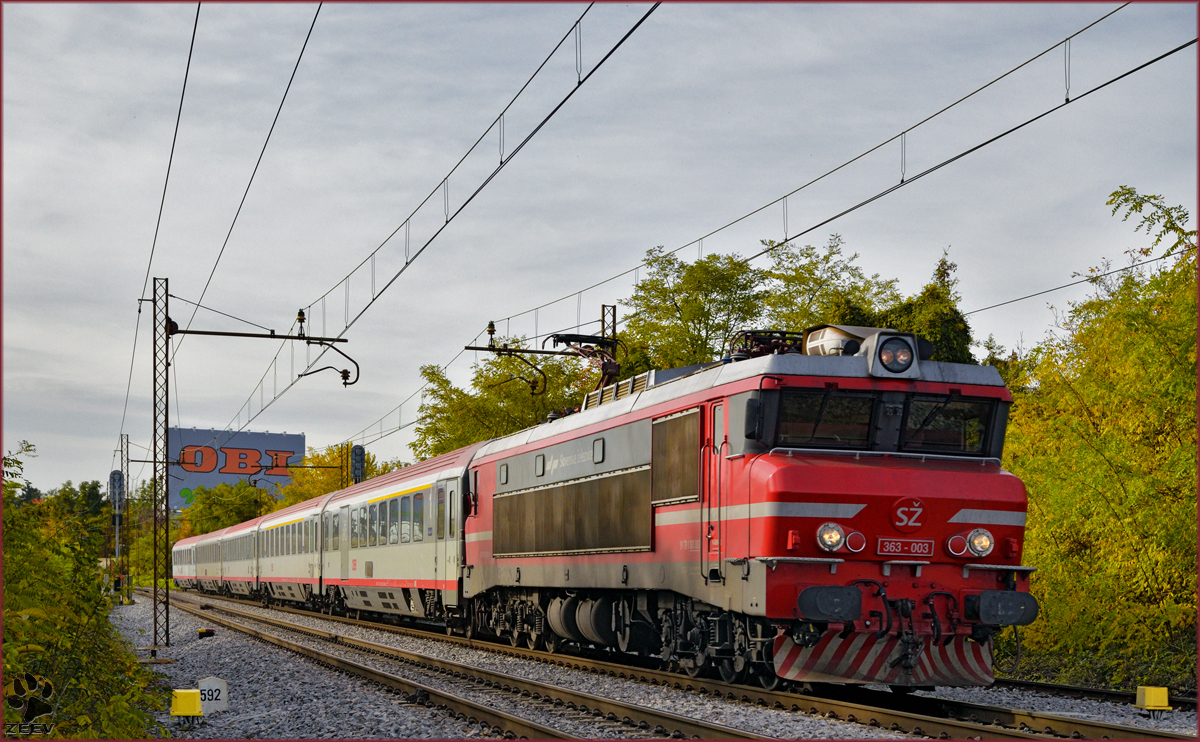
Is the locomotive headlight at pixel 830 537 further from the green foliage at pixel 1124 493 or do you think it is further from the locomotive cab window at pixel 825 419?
the green foliage at pixel 1124 493

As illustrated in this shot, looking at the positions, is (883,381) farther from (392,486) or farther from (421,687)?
(392,486)

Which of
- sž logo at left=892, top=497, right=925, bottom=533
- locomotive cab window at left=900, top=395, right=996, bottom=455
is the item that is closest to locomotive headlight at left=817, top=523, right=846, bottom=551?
sž logo at left=892, top=497, right=925, bottom=533

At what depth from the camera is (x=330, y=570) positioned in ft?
114

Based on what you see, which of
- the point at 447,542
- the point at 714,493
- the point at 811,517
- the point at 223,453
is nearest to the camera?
the point at 811,517

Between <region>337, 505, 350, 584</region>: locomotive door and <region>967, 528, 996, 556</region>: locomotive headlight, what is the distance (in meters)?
22.9

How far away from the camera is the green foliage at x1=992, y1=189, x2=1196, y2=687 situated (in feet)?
51.0

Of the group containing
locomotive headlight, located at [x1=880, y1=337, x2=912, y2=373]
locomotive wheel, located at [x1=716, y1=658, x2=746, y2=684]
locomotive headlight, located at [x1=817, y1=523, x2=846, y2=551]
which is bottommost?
locomotive wheel, located at [x1=716, y1=658, x2=746, y2=684]

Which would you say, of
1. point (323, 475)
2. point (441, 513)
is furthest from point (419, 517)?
point (323, 475)

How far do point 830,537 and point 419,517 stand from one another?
15196mm

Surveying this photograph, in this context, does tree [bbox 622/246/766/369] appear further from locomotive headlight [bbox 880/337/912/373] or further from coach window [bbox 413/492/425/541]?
locomotive headlight [bbox 880/337/912/373]

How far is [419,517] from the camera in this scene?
25.9 meters

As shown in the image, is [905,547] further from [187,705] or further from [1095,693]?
[187,705]

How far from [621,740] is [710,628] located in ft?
12.1

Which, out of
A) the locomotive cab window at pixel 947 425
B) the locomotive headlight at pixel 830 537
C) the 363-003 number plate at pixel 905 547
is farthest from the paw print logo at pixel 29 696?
the locomotive cab window at pixel 947 425
